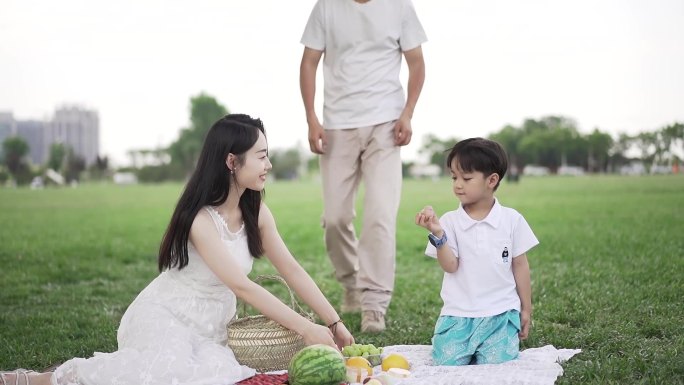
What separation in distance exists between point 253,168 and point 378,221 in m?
1.77

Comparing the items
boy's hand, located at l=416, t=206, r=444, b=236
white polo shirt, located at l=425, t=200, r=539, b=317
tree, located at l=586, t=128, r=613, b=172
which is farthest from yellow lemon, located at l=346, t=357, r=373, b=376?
tree, located at l=586, t=128, r=613, b=172

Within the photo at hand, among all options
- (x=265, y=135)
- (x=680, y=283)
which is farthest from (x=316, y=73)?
(x=680, y=283)

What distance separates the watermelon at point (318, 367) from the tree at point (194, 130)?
292 ft

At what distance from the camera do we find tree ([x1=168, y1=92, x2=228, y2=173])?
92.6 metres

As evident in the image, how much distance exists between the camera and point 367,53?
5949 millimetres

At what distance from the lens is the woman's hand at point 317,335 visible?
3.85 m

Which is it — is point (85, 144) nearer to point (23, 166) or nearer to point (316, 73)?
point (23, 166)

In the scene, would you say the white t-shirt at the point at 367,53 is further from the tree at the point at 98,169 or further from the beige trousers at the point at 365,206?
the tree at the point at 98,169

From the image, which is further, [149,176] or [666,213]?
[149,176]

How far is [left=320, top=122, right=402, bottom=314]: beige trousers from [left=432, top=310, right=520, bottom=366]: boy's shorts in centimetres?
123

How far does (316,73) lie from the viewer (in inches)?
247

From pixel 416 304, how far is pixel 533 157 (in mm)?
20506

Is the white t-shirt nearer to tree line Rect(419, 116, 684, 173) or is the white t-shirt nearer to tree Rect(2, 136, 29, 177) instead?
tree line Rect(419, 116, 684, 173)

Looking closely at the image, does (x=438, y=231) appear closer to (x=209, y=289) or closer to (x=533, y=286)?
(x=209, y=289)
